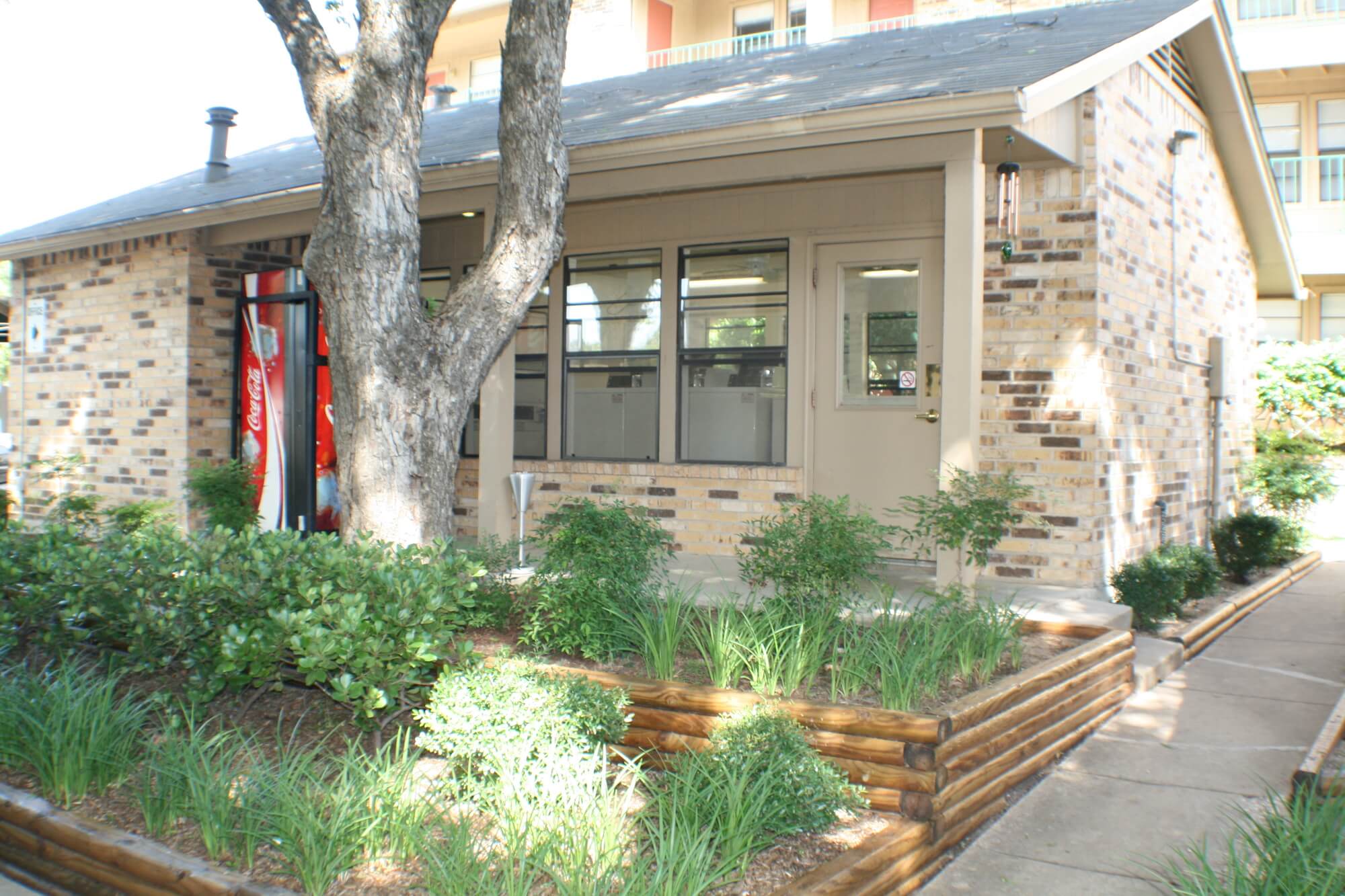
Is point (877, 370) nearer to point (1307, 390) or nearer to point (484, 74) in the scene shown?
point (1307, 390)

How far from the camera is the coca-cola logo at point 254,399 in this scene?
935 centimetres

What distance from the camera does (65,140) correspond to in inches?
1890

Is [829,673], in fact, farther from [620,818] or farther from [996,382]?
[996,382]

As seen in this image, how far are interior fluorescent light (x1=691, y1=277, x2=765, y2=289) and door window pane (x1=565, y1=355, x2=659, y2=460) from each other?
68 cm

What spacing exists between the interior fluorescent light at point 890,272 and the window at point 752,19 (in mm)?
18491

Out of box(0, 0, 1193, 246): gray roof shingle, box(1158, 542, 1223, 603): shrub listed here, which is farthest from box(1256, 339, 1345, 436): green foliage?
box(1158, 542, 1223, 603): shrub

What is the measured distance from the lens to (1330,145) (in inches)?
811

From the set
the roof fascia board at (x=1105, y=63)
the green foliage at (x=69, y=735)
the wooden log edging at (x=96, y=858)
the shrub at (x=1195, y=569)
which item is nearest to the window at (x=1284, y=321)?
the roof fascia board at (x=1105, y=63)

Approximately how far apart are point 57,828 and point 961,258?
186 inches

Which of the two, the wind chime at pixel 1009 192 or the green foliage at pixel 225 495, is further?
the green foliage at pixel 225 495

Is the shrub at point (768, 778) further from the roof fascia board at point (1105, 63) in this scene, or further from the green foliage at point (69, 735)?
the roof fascia board at point (1105, 63)

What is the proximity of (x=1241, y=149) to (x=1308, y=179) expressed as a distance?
12.5m

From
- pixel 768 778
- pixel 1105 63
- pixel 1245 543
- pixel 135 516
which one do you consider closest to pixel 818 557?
pixel 768 778

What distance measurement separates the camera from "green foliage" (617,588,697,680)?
4391 mm
